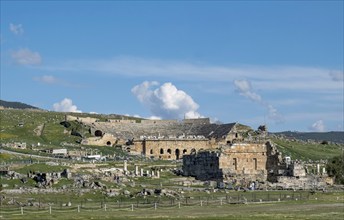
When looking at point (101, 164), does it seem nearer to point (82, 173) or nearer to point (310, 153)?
point (82, 173)

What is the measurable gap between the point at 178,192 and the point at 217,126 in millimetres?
88702

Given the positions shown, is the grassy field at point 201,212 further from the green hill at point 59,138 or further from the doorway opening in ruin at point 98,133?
the doorway opening in ruin at point 98,133

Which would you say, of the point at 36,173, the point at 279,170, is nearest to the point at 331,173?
the point at 279,170

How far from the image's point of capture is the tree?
10293 centimetres

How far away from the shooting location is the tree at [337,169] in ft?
338

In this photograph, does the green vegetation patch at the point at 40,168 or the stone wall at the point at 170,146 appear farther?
the stone wall at the point at 170,146

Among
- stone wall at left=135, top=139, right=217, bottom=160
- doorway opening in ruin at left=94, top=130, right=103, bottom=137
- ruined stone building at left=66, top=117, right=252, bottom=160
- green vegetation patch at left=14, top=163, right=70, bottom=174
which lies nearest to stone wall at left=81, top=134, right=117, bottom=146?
ruined stone building at left=66, top=117, right=252, bottom=160

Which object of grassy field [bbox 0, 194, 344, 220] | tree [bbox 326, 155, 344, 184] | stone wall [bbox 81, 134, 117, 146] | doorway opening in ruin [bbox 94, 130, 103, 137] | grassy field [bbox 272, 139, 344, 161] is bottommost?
grassy field [bbox 0, 194, 344, 220]

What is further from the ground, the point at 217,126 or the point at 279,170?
the point at 217,126

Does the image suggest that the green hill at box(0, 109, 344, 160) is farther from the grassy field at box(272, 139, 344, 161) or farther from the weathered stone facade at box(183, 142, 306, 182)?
the weathered stone facade at box(183, 142, 306, 182)

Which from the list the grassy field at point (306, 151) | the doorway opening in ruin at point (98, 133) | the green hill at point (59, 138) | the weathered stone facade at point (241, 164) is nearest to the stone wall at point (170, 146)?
the doorway opening in ruin at point (98, 133)

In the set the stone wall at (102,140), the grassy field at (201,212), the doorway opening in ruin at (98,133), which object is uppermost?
the doorway opening in ruin at (98,133)

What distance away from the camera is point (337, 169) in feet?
347

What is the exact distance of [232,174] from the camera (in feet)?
305
